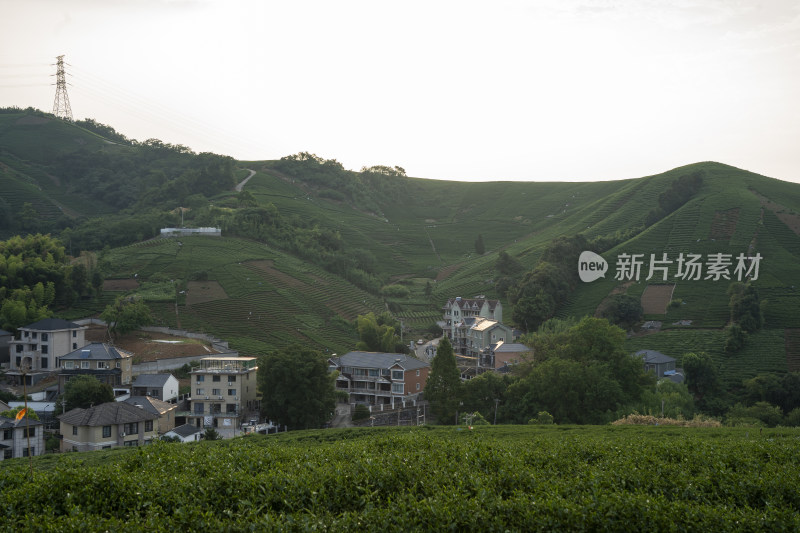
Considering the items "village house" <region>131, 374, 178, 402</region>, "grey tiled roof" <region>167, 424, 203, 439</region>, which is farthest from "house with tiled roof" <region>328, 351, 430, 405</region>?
"grey tiled roof" <region>167, 424, 203, 439</region>

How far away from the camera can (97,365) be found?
41625mm

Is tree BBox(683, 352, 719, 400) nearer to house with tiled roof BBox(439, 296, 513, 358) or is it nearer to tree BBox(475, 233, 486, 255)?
house with tiled roof BBox(439, 296, 513, 358)

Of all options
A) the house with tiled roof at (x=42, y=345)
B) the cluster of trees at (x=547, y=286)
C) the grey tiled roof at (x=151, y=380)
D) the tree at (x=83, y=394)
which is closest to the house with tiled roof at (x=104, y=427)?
the tree at (x=83, y=394)

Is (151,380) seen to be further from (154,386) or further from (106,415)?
(106,415)

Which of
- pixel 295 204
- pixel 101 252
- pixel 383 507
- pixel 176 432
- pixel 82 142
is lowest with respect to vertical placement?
pixel 176 432

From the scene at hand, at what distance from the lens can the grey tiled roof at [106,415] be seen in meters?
31.2

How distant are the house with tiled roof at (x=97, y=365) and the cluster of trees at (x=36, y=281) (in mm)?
10503

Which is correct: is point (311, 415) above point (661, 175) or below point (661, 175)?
below

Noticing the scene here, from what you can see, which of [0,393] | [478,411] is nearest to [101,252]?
[0,393]

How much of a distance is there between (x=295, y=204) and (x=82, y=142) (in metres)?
55.5

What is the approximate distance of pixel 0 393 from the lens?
3834 cm

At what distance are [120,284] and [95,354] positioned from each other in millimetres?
21514

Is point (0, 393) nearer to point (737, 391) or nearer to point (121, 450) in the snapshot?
point (121, 450)

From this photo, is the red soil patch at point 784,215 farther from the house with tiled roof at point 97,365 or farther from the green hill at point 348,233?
the house with tiled roof at point 97,365
